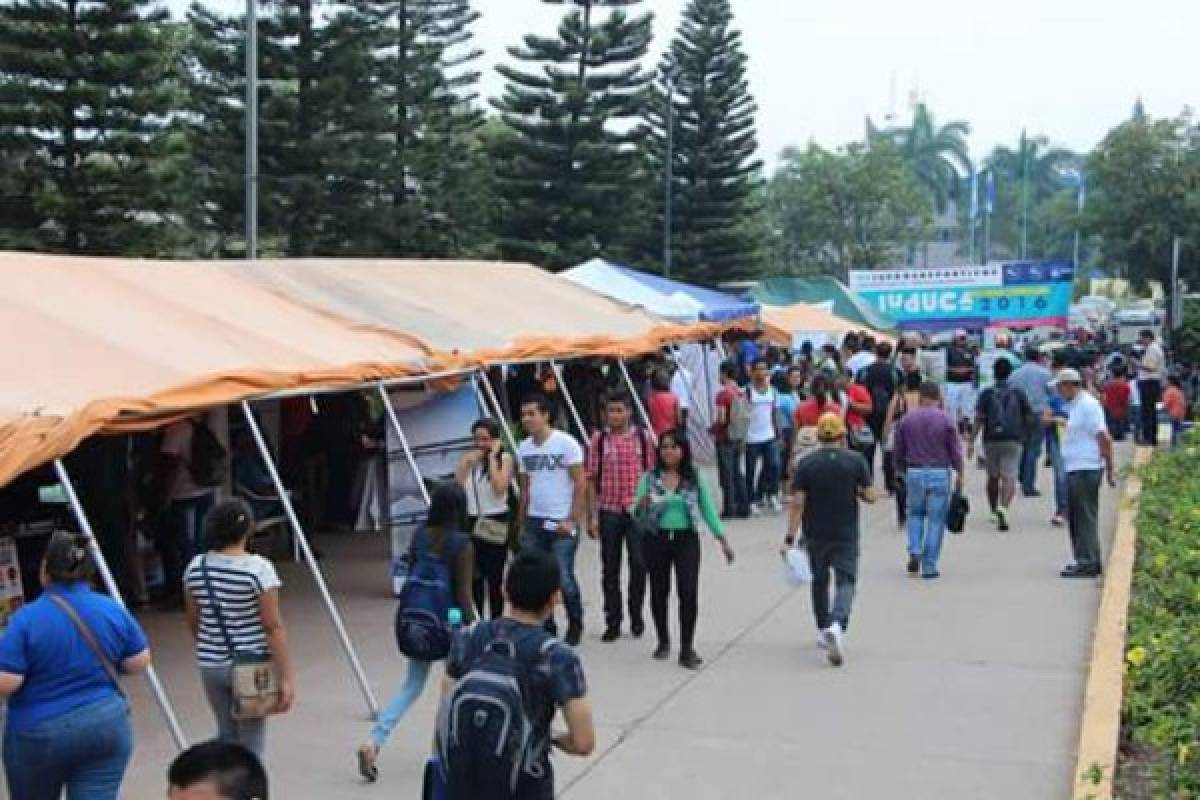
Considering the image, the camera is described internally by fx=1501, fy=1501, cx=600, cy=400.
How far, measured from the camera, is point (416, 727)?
741 cm

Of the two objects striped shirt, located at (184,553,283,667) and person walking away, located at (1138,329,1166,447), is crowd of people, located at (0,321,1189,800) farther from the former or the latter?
person walking away, located at (1138,329,1166,447)

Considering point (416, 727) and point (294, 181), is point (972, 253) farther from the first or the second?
point (416, 727)

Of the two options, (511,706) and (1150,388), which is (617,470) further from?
(1150,388)

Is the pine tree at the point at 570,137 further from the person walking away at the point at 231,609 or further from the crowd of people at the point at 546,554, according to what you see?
the person walking away at the point at 231,609

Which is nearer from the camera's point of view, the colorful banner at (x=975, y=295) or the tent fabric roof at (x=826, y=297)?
the colorful banner at (x=975, y=295)

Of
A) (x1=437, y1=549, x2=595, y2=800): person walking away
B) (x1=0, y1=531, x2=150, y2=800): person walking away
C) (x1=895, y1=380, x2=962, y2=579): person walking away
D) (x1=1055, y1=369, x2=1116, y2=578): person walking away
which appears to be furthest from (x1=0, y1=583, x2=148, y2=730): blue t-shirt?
(x1=1055, y1=369, x2=1116, y2=578): person walking away

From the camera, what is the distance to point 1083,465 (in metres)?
10.8

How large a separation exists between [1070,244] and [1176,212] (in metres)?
63.6

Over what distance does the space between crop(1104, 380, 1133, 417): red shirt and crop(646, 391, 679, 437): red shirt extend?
9.17 metres

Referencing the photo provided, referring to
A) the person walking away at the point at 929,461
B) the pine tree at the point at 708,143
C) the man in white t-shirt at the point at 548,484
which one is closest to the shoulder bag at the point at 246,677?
the man in white t-shirt at the point at 548,484

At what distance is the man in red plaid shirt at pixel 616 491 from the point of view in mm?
8883

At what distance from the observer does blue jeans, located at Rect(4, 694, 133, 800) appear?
4.68 meters

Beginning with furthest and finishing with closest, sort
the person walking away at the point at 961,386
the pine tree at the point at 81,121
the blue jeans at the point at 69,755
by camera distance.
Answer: the pine tree at the point at 81,121
the person walking away at the point at 961,386
the blue jeans at the point at 69,755

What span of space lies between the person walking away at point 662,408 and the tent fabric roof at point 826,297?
16.0 m
